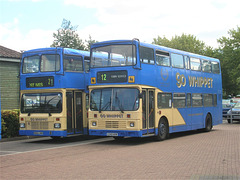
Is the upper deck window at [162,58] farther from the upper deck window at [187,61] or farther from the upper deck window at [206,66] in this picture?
the upper deck window at [206,66]

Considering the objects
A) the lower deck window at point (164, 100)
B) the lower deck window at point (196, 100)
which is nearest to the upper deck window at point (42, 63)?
the lower deck window at point (164, 100)

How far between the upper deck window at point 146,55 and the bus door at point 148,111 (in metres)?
1.23

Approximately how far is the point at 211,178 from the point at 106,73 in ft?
29.0

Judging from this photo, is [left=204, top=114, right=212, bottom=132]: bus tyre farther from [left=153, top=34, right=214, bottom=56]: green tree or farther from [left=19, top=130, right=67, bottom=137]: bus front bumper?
[left=153, top=34, right=214, bottom=56]: green tree

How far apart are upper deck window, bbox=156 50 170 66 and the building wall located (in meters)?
12.9

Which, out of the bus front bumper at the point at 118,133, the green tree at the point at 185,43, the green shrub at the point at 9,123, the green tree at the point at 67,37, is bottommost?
the bus front bumper at the point at 118,133

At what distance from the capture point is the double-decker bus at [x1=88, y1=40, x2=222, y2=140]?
15.9 meters

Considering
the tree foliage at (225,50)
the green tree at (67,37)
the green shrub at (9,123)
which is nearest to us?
the green shrub at (9,123)

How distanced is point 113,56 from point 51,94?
3082mm

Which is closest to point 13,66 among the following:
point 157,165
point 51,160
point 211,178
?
point 51,160

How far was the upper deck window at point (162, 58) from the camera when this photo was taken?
17.7m

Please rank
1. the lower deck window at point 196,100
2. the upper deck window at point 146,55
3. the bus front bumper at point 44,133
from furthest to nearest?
the lower deck window at point 196,100
the bus front bumper at point 44,133
the upper deck window at point 146,55

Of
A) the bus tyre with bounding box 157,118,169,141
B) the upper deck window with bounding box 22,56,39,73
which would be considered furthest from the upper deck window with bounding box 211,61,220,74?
the upper deck window with bounding box 22,56,39,73

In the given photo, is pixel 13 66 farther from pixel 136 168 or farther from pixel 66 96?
pixel 136 168
